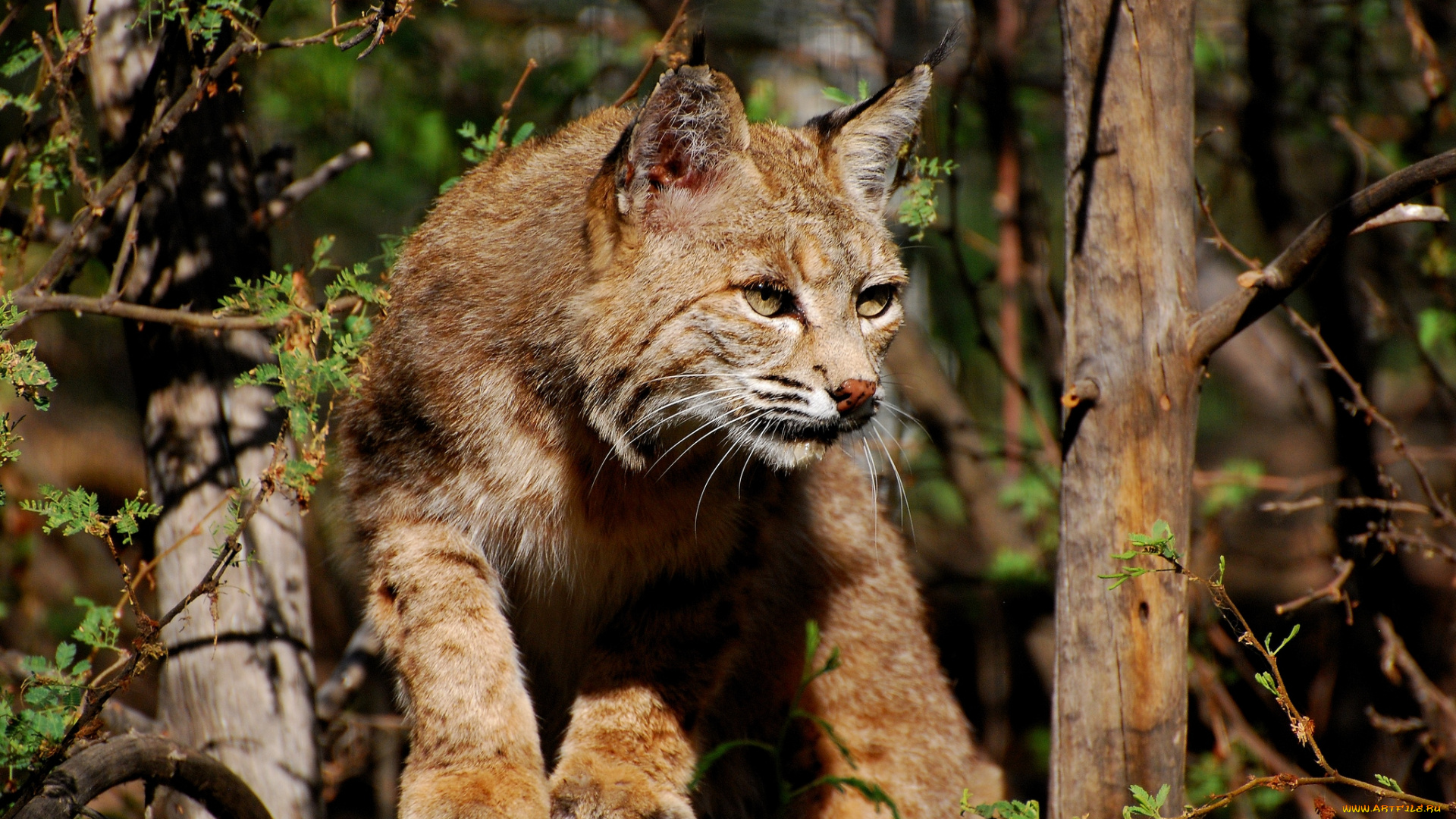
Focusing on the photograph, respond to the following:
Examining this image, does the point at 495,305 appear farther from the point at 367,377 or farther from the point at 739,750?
the point at 739,750

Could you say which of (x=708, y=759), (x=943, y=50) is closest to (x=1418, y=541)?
(x=943, y=50)

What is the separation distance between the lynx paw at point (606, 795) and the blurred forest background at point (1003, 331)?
105 centimetres

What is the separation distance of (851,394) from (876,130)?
2.74ft

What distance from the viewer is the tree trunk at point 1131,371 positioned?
2.81m

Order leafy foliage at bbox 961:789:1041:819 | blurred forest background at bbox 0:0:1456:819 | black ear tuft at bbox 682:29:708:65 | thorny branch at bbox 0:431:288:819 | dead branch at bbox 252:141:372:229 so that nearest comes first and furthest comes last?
Result: thorny branch at bbox 0:431:288:819 → leafy foliage at bbox 961:789:1041:819 → black ear tuft at bbox 682:29:708:65 → dead branch at bbox 252:141:372:229 → blurred forest background at bbox 0:0:1456:819

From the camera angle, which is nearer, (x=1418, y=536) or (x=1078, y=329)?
(x=1078, y=329)

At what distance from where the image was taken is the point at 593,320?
302 centimetres

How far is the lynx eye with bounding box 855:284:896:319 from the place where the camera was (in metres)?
3.23

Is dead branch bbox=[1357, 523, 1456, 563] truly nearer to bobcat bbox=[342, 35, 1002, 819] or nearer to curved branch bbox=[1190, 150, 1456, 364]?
curved branch bbox=[1190, 150, 1456, 364]

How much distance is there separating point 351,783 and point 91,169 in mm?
4048

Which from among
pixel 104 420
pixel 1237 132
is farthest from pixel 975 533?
pixel 104 420

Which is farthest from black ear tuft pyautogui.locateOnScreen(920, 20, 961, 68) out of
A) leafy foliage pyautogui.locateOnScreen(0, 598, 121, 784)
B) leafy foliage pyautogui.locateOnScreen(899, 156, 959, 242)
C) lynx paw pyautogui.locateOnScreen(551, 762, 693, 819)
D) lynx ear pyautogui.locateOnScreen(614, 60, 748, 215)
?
leafy foliage pyautogui.locateOnScreen(0, 598, 121, 784)

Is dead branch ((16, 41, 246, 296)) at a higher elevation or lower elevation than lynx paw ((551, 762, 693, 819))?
higher

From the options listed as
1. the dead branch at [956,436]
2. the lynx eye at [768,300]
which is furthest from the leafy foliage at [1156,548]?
the dead branch at [956,436]
